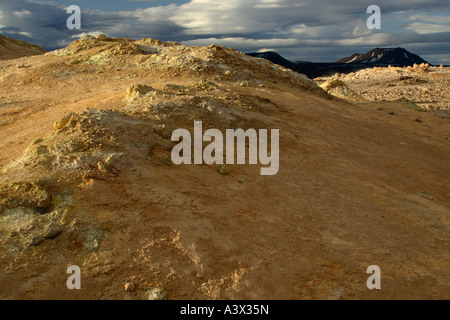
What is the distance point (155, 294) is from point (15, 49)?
87.7 feet

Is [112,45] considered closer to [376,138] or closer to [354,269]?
[376,138]

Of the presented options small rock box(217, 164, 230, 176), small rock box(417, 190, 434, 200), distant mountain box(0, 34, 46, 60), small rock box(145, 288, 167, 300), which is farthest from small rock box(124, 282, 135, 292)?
distant mountain box(0, 34, 46, 60)

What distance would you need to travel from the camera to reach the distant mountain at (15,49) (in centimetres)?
2301

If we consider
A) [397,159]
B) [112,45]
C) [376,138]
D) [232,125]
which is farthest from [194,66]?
[397,159]

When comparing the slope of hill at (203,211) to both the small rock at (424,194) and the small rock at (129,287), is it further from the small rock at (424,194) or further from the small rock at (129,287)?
the small rock at (424,194)

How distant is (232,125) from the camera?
7.41m

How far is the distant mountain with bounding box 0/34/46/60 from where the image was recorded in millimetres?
23009

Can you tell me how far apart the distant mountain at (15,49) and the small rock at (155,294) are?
2283 cm

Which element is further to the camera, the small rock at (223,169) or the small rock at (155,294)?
the small rock at (223,169)

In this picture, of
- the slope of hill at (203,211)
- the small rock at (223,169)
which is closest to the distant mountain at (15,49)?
the slope of hill at (203,211)

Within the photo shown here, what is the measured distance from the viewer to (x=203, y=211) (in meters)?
4.60

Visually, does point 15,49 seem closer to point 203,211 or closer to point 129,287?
point 203,211

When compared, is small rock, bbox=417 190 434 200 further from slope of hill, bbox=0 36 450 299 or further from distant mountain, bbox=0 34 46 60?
distant mountain, bbox=0 34 46 60

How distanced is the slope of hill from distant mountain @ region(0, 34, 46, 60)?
1700 centimetres
